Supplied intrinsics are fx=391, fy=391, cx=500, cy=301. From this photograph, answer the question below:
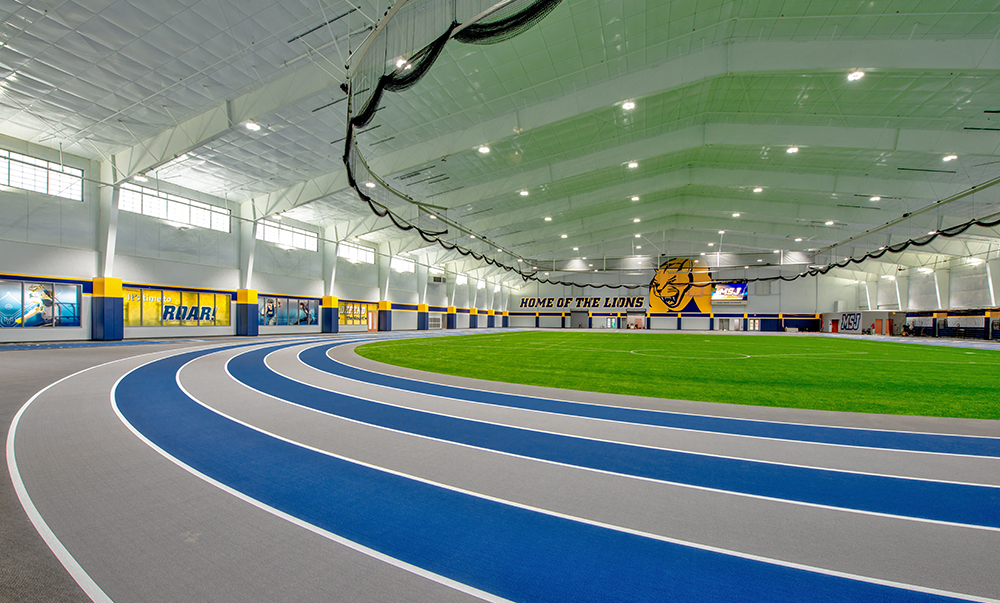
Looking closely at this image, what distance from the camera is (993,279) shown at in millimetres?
28484

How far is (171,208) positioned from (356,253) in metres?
13.0

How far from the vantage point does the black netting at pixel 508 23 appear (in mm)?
5578

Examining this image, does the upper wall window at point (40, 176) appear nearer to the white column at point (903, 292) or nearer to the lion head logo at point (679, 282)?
the lion head logo at point (679, 282)

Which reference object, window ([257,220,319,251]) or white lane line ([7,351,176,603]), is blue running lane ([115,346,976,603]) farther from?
window ([257,220,319,251])

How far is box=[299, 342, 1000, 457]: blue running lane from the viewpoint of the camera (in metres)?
4.30

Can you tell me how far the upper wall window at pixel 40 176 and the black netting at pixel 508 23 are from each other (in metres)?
19.6

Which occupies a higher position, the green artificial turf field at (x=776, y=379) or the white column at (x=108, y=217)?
the white column at (x=108, y=217)

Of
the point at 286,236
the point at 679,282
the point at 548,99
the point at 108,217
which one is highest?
the point at 548,99

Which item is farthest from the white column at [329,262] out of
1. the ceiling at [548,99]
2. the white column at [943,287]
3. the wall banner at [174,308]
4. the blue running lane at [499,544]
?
the white column at [943,287]

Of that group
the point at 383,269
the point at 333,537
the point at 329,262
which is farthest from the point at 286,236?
the point at 333,537

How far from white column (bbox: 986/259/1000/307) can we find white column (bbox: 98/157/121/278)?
53.6 metres

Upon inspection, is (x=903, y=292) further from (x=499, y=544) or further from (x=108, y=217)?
(x=108, y=217)

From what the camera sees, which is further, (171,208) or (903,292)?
(903,292)

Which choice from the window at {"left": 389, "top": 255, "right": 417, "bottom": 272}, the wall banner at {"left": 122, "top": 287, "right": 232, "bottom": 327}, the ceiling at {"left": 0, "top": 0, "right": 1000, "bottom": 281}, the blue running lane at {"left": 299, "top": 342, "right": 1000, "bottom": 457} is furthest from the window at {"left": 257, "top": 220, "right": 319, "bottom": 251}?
the blue running lane at {"left": 299, "top": 342, "right": 1000, "bottom": 457}
